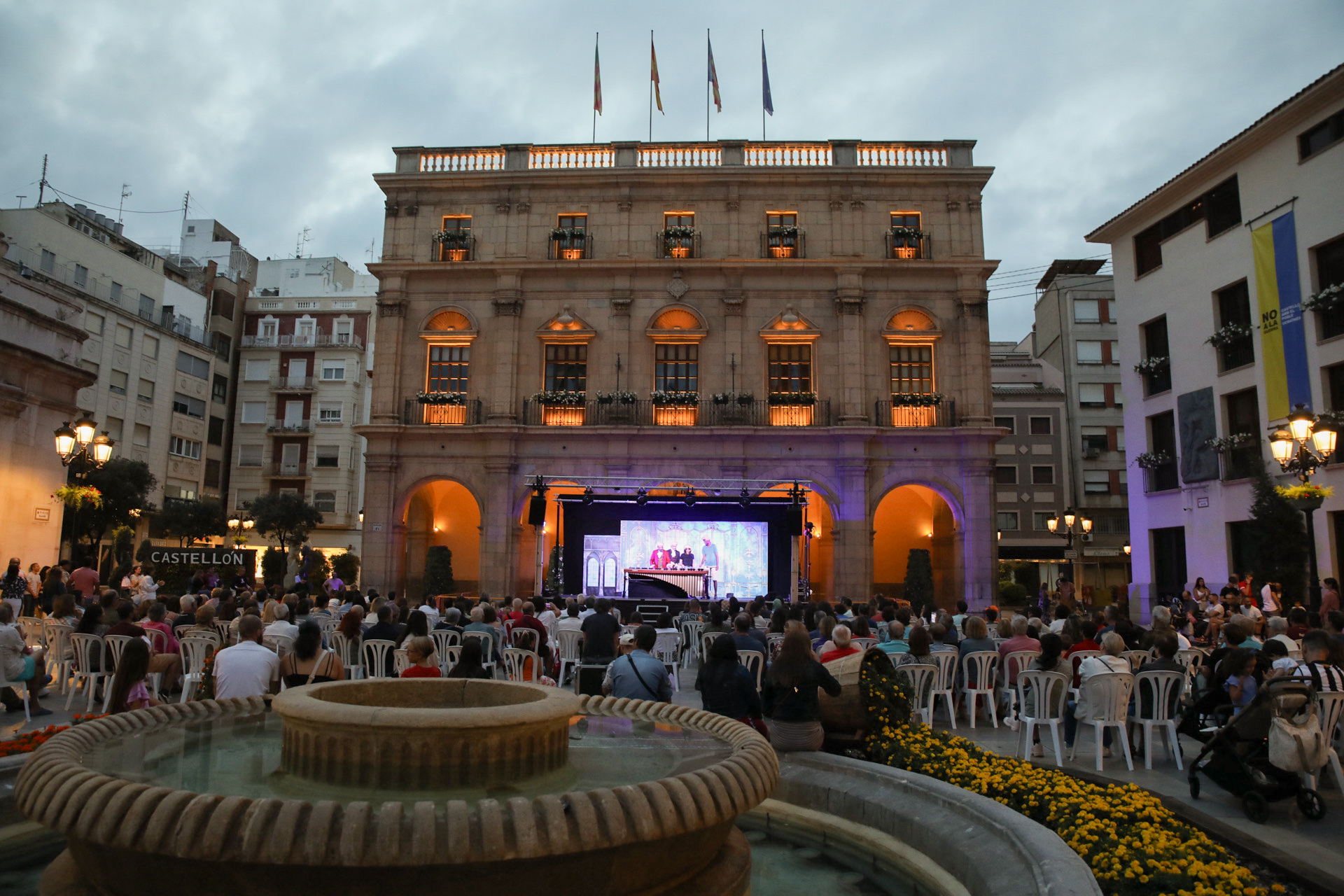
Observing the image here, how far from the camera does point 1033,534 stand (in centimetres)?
3794

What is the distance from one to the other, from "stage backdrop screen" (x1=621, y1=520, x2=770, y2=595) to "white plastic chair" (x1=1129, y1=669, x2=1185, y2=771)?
575 inches

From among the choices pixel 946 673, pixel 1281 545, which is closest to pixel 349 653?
pixel 946 673

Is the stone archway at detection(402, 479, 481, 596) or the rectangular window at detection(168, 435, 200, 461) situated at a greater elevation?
the rectangular window at detection(168, 435, 200, 461)

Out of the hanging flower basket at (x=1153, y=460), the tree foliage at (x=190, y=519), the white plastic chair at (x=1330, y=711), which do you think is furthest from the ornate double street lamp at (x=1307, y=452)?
the tree foliage at (x=190, y=519)

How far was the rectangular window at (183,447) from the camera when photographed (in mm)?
37031

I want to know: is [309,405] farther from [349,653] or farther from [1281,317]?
[1281,317]

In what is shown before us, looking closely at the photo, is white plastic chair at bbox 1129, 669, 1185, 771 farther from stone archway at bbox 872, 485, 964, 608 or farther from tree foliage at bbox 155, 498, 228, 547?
tree foliage at bbox 155, 498, 228, 547

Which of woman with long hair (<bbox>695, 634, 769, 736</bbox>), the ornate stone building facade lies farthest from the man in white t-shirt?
the ornate stone building facade

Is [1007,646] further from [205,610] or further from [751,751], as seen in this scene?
[205,610]

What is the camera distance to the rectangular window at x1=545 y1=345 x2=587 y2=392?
23.7 m

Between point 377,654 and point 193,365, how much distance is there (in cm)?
3545

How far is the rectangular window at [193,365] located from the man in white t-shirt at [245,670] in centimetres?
3682

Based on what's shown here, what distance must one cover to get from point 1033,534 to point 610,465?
78.2 feet

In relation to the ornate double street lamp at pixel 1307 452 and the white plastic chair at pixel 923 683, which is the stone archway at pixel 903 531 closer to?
the ornate double street lamp at pixel 1307 452
